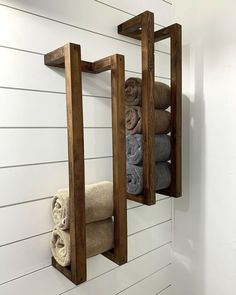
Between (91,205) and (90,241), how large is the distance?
129 millimetres

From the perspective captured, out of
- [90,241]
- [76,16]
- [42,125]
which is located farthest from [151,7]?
[90,241]

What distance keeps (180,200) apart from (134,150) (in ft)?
1.73

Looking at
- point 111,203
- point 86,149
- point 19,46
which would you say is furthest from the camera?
point 86,149

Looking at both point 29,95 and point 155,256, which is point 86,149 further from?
point 155,256

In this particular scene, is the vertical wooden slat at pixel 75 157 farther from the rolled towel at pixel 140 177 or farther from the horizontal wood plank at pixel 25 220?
the rolled towel at pixel 140 177

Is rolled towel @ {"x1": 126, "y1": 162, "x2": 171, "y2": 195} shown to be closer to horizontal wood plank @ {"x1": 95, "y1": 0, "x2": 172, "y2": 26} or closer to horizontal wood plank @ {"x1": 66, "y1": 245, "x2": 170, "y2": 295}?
horizontal wood plank @ {"x1": 66, "y1": 245, "x2": 170, "y2": 295}

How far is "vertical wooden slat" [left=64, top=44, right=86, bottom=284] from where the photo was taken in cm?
82

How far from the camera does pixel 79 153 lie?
33.1 inches

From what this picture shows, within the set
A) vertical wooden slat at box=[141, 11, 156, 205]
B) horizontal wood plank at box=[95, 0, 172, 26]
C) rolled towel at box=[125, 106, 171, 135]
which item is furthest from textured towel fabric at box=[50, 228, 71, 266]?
horizontal wood plank at box=[95, 0, 172, 26]

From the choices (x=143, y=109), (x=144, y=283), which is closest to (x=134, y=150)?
(x=143, y=109)

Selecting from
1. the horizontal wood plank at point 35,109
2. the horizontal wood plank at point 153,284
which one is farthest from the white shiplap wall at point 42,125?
the horizontal wood plank at point 153,284

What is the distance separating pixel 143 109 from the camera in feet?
3.54

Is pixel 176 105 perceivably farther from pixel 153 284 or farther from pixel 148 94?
pixel 153 284

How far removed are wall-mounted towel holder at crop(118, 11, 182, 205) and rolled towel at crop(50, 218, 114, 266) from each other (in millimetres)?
213
